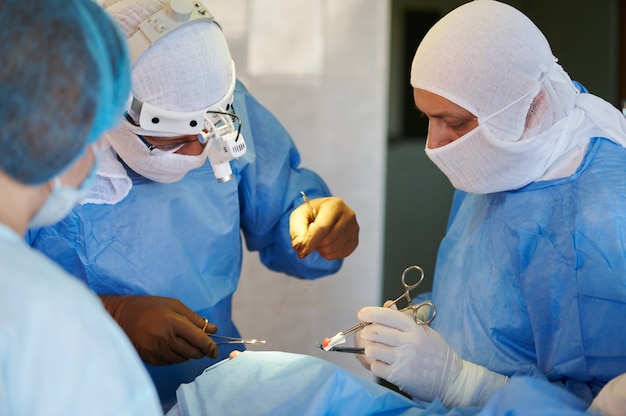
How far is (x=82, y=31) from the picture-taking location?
1187 mm

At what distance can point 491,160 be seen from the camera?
2131mm

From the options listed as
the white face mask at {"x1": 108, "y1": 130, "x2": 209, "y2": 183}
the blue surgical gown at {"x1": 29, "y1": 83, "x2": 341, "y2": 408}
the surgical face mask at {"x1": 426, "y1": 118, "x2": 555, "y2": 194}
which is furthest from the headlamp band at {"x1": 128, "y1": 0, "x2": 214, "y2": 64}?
the surgical face mask at {"x1": 426, "y1": 118, "x2": 555, "y2": 194}

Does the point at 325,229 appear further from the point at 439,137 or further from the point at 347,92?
the point at 347,92

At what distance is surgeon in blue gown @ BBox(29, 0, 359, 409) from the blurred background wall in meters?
0.82

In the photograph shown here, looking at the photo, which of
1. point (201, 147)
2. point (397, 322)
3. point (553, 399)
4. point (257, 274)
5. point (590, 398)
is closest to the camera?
point (553, 399)

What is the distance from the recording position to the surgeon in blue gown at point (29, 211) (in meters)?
1.11

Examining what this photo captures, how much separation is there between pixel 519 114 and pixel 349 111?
5.27 ft

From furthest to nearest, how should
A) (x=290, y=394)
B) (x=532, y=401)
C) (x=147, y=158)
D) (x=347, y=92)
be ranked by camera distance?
(x=347, y=92) < (x=147, y=158) < (x=290, y=394) < (x=532, y=401)

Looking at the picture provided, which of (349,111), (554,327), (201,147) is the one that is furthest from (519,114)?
(349,111)

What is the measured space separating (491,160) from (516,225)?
0.19 metres

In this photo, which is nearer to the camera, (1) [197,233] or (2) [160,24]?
(2) [160,24]

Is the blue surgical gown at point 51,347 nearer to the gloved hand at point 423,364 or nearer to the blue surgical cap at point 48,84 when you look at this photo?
the blue surgical cap at point 48,84

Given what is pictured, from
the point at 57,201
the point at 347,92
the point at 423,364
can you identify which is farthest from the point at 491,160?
the point at 347,92

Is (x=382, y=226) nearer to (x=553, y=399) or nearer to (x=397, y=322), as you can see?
(x=397, y=322)
